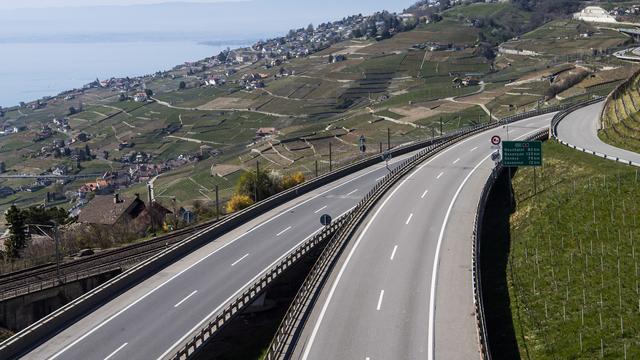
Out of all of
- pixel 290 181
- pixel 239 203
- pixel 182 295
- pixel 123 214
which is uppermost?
pixel 182 295

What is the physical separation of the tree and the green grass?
40293 mm

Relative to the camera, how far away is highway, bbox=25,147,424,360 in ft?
103

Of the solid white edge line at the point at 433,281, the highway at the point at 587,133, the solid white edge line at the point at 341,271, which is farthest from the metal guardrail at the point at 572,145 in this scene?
the solid white edge line at the point at 341,271

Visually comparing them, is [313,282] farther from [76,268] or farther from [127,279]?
[76,268]

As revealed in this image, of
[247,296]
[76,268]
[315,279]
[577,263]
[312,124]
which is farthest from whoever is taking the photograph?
[312,124]

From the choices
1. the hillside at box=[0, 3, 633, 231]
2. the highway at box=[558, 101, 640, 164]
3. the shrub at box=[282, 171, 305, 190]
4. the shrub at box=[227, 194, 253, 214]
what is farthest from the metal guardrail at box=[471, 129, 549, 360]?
the hillside at box=[0, 3, 633, 231]

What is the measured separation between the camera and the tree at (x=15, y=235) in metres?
62.1

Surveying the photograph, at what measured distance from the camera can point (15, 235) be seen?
6319 cm

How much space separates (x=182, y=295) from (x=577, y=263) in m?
20.3

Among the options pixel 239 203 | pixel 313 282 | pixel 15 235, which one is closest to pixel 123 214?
pixel 239 203

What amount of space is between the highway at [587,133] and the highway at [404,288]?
38.2 feet

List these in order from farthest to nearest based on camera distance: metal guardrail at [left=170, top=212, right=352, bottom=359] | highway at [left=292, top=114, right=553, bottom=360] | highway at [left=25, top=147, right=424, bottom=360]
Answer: highway at [left=25, top=147, right=424, bottom=360], metal guardrail at [left=170, top=212, right=352, bottom=359], highway at [left=292, top=114, right=553, bottom=360]

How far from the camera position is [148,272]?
137 feet

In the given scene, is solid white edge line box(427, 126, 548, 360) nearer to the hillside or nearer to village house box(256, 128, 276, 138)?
the hillside
